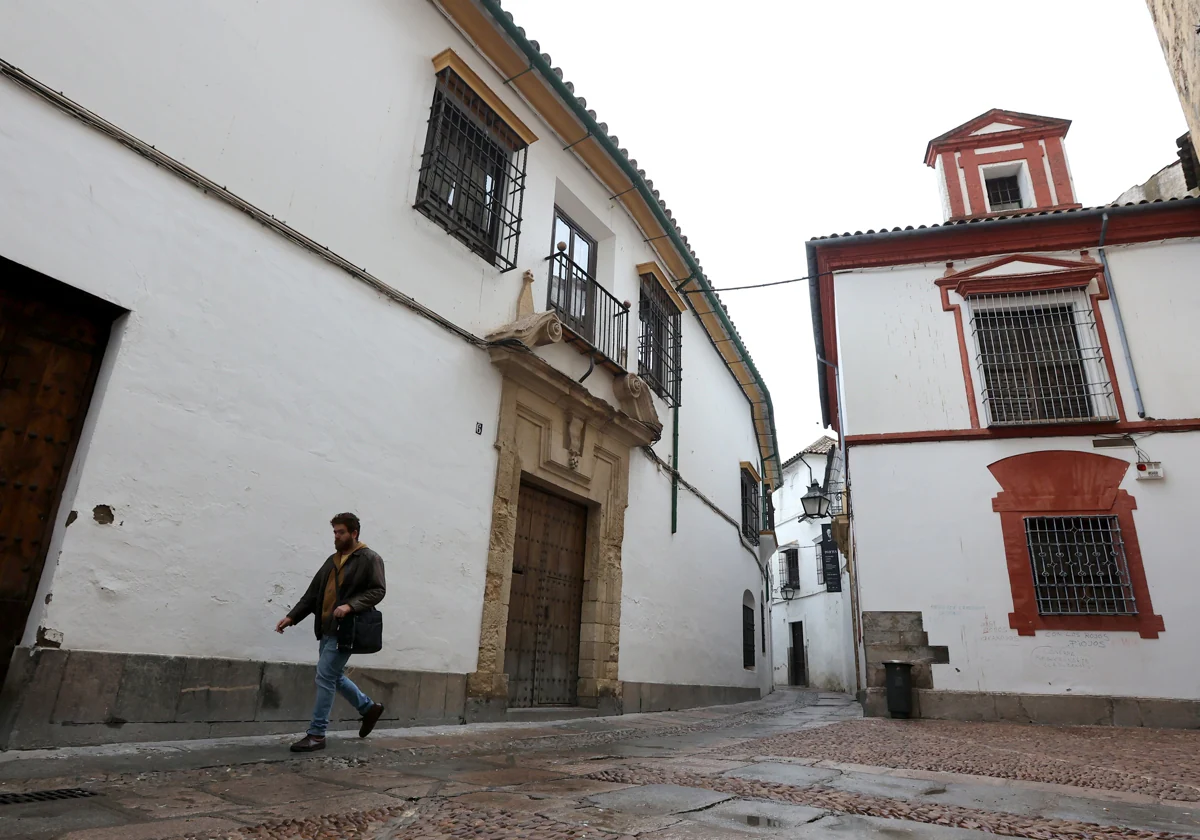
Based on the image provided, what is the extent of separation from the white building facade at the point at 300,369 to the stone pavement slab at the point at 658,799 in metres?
2.28

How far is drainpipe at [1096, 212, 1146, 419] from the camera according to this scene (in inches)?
303

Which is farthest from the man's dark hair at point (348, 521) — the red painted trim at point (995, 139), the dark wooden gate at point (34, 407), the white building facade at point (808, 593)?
the white building facade at point (808, 593)

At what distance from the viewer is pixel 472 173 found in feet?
20.1

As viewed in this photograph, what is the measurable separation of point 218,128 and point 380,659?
3.35m

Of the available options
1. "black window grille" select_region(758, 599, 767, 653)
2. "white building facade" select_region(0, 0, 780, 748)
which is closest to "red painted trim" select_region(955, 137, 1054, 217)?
"white building facade" select_region(0, 0, 780, 748)

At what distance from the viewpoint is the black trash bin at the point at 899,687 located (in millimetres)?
7000

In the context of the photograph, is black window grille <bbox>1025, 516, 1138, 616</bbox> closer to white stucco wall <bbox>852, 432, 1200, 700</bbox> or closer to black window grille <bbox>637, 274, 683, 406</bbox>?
white stucco wall <bbox>852, 432, 1200, 700</bbox>

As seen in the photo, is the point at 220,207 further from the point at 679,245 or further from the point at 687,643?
the point at 687,643

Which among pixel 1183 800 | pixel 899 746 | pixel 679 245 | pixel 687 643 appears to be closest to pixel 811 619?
pixel 687 643

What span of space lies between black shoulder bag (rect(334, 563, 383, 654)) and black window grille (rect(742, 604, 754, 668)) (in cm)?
916

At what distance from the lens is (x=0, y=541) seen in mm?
3201

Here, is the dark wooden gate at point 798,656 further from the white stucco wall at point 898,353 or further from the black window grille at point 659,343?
the white stucco wall at point 898,353

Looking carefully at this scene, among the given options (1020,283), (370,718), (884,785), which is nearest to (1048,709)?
(1020,283)

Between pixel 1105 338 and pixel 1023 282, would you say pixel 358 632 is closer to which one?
pixel 1023 282
